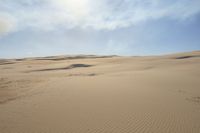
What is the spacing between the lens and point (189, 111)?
201 inches

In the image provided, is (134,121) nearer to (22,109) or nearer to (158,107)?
(158,107)

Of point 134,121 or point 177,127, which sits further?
point 134,121

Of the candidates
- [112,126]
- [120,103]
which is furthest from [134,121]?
[120,103]

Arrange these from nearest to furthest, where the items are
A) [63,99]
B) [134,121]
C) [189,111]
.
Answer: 1. [134,121]
2. [189,111]
3. [63,99]

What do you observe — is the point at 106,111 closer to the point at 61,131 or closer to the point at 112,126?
the point at 112,126

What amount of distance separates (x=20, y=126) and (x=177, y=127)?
4.66 m

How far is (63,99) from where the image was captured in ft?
21.5

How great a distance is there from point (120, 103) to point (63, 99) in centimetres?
268

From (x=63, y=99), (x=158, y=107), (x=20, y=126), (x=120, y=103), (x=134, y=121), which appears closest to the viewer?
(x=20, y=126)

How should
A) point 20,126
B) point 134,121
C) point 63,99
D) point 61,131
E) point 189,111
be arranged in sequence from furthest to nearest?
1. point 63,99
2. point 189,111
3. point 134,121
4. point 20,126
5. point 61,131

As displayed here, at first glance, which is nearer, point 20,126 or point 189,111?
point 20,126

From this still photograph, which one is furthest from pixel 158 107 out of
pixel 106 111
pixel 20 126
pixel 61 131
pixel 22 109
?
pixel 22 109

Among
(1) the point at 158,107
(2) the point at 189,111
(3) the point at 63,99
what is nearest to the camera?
(2) the point at 189,111

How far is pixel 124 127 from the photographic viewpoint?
4.09 meters
